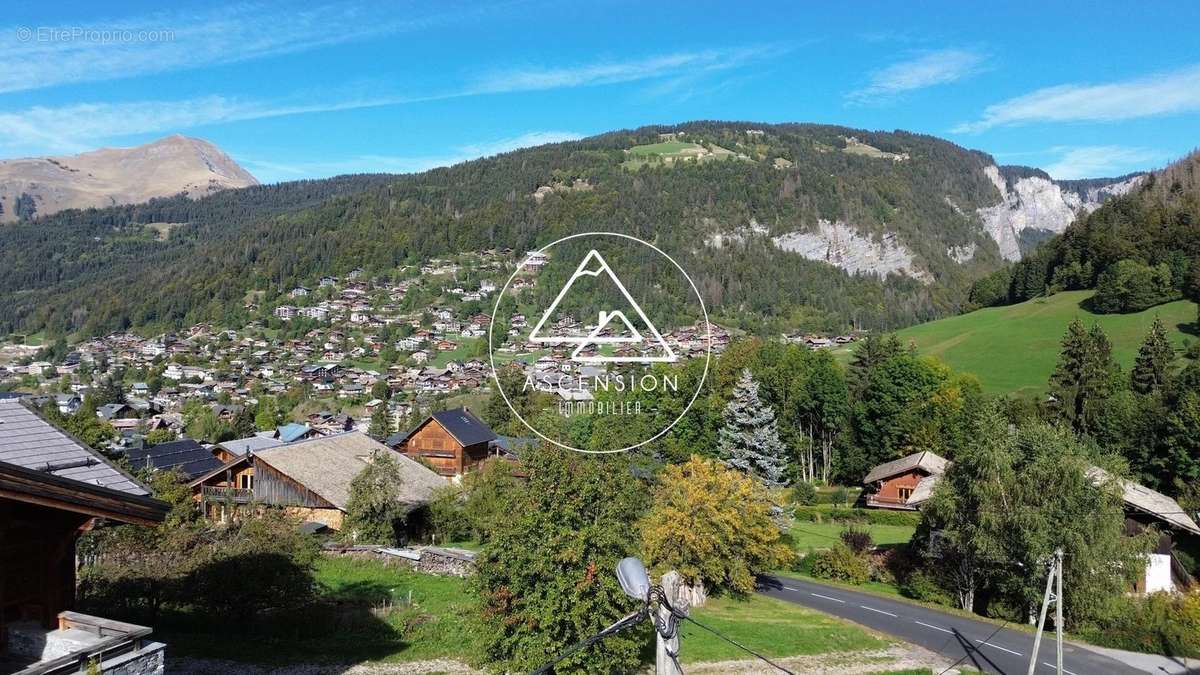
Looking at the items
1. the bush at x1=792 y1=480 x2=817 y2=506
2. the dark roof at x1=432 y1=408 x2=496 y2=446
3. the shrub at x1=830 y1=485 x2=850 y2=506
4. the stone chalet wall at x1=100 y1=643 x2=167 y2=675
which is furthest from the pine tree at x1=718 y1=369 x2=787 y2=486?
the stone chalet wall at x1=100 y1=643 x2=167 y2=675

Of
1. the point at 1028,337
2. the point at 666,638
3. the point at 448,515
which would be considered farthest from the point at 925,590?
the point at 1028,337

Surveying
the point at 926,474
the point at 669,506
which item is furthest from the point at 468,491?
the point at 926,474

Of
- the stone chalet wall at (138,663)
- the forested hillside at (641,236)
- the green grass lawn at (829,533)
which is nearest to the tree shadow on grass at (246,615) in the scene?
the stone chalet wall at (138,663)

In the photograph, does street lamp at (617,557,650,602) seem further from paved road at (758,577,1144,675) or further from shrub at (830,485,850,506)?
shrub at (830,485,850,506)

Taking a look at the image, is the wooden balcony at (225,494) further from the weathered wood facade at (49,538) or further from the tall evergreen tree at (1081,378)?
the tall evergreen tree at (1081,378)

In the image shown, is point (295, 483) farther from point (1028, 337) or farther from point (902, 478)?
point (1028, 337)
